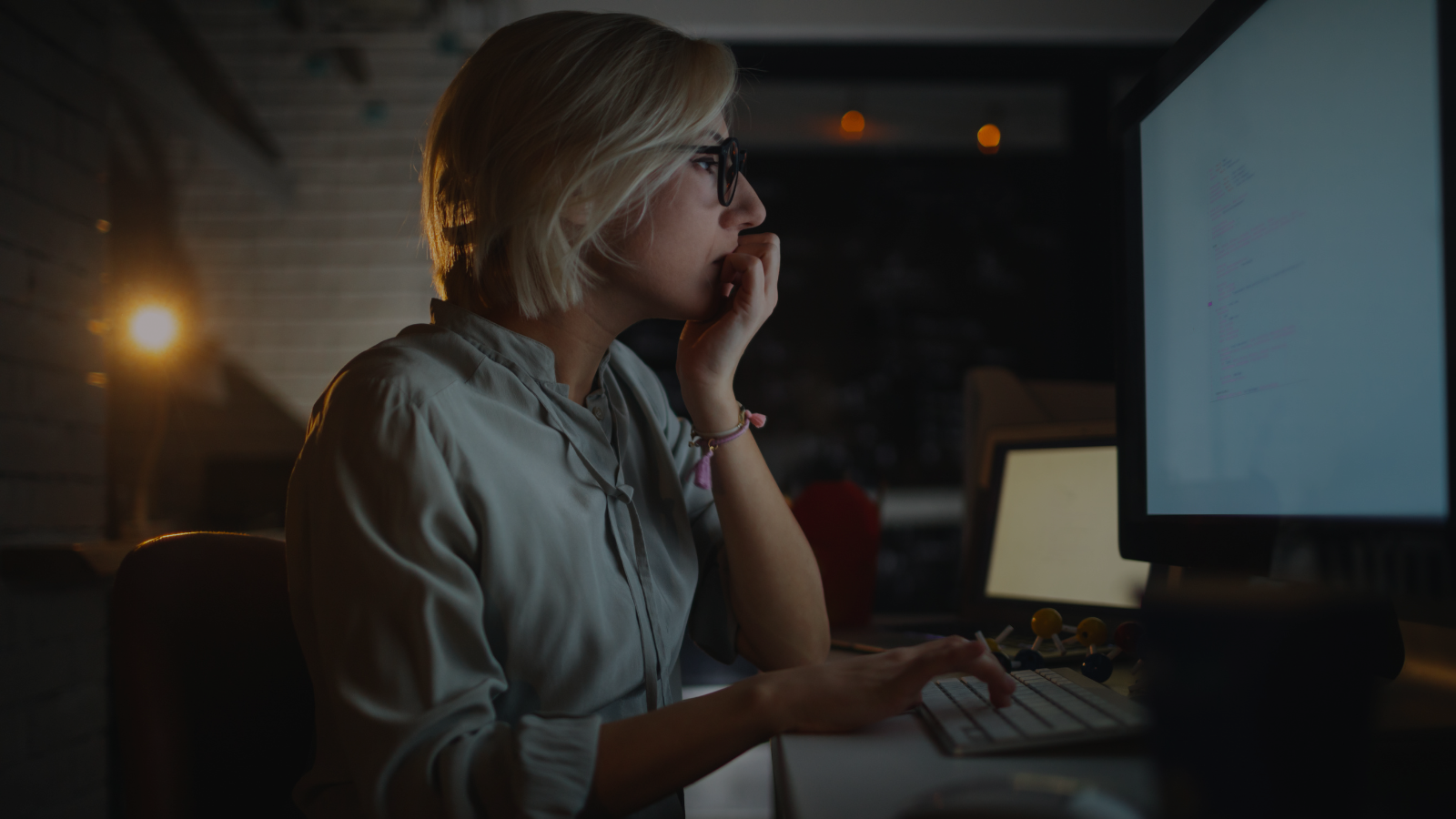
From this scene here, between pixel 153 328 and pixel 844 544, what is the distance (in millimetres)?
2400

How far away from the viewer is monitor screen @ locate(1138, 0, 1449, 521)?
1.62 feet

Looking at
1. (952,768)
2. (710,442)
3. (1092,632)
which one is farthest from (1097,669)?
(710,442)

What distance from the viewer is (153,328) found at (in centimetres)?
263

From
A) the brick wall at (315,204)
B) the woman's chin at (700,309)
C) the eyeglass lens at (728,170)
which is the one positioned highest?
the brick wall at (315,204)

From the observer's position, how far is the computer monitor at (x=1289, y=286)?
49 cm

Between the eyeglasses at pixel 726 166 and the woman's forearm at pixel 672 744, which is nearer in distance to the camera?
the woman's forearm at pixel 672 744

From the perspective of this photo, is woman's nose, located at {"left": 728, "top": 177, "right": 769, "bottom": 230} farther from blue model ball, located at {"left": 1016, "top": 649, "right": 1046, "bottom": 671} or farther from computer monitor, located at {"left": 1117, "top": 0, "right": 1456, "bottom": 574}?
blue model ball, located at {"left": 1016, "top": 649, "right": 1046, "bottom": 671}

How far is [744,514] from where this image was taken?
3.03ft

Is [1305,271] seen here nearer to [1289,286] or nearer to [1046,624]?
[1289,286]

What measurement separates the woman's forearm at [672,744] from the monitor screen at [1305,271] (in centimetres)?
40

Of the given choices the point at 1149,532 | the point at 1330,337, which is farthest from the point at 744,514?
the point at 1330,337

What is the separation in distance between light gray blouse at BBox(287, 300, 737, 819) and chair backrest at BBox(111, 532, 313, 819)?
2.6 inches

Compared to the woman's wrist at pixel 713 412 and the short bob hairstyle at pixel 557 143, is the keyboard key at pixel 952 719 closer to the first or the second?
the woman's wrist at pixel 713 412

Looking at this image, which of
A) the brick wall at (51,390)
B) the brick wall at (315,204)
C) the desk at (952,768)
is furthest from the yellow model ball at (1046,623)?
the brick wall at (315,204)
